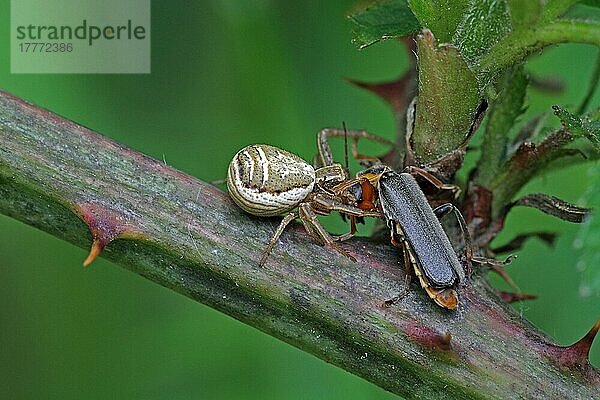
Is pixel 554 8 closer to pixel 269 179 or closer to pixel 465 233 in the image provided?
pixel 465 233

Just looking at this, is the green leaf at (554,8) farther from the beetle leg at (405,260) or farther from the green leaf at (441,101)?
the beetle leg at (405,260)

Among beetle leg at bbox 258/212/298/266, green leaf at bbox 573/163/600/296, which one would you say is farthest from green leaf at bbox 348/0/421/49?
green leaf at bbox 573/163/600/296

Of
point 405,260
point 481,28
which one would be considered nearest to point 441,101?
point 481,28


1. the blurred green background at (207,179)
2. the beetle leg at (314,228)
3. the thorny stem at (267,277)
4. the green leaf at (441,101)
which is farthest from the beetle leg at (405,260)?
the blurred green background at (207,179)

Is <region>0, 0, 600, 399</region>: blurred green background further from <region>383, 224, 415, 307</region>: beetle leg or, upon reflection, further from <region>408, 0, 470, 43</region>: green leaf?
<region>408, 0, 470, 43</region>: green leaf

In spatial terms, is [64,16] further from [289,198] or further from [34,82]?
[289,198]

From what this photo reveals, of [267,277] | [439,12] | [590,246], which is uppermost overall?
[439,12]

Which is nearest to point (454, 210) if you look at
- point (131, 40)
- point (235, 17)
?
point (235, 17)
